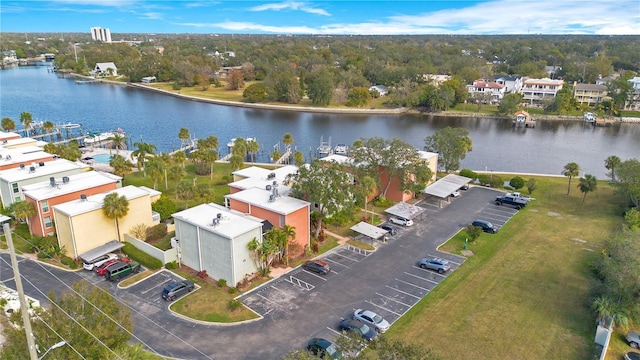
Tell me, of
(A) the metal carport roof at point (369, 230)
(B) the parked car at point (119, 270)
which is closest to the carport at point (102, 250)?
(B) the parked car at point (119, 270)

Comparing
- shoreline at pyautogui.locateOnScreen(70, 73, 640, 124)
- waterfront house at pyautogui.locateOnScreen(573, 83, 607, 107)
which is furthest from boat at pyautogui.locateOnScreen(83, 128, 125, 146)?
waterfront house at pyautogui.locateOnScreen(573, 83, 607, 107)

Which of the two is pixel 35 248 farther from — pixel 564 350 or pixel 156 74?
pixel 156 74

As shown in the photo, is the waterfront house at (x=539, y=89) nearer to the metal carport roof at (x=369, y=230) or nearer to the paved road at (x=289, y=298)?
the paved road at (x=289, y=298)

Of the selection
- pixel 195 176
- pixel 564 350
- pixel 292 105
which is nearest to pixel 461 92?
pixel 292 105

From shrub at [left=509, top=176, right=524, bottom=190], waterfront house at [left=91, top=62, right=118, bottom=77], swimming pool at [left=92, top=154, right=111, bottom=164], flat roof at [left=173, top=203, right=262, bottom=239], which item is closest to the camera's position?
flat roof at [left=173, top=203, right=262, bottom=239]

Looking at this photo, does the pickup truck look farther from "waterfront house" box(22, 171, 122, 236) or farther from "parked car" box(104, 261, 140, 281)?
"waterfront house" box(22, 171, 122, 236)

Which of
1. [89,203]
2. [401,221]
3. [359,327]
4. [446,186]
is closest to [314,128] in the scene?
[446,186]
